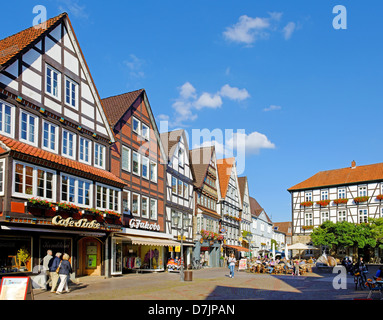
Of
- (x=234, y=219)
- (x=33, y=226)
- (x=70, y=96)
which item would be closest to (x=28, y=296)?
(x=33, y=226)

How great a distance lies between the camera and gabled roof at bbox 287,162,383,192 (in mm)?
58003

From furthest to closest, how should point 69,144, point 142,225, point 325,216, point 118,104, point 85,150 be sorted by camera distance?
point 325,216, point 118,104, point 142,225, point 85,150, point 69,144

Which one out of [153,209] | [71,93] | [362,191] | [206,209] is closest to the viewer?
[71,93]

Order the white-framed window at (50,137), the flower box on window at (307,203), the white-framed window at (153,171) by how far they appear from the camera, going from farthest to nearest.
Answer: the flower box on window at (307,203) < the white-framed window at (153,171) < the white-framed window at (50,137)

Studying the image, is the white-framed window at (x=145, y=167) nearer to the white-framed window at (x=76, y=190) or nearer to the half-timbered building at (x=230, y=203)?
the white-framed window at (x=76, y=190)

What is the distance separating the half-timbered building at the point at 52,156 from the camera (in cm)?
1845

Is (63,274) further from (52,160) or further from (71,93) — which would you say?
(71,93)

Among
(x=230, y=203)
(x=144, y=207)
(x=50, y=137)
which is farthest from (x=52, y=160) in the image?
(x=230, y=203)

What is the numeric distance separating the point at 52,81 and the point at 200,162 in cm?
2755

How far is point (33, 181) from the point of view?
18922mm

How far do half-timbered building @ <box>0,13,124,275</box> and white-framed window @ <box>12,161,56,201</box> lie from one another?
0.14 feet

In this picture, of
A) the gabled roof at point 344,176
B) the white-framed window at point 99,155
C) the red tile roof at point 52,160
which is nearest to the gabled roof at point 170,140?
the white-framed window at point 99,155

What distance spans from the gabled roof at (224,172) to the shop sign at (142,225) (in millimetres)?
20276

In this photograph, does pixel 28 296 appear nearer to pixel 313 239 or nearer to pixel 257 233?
pixel 313 239
